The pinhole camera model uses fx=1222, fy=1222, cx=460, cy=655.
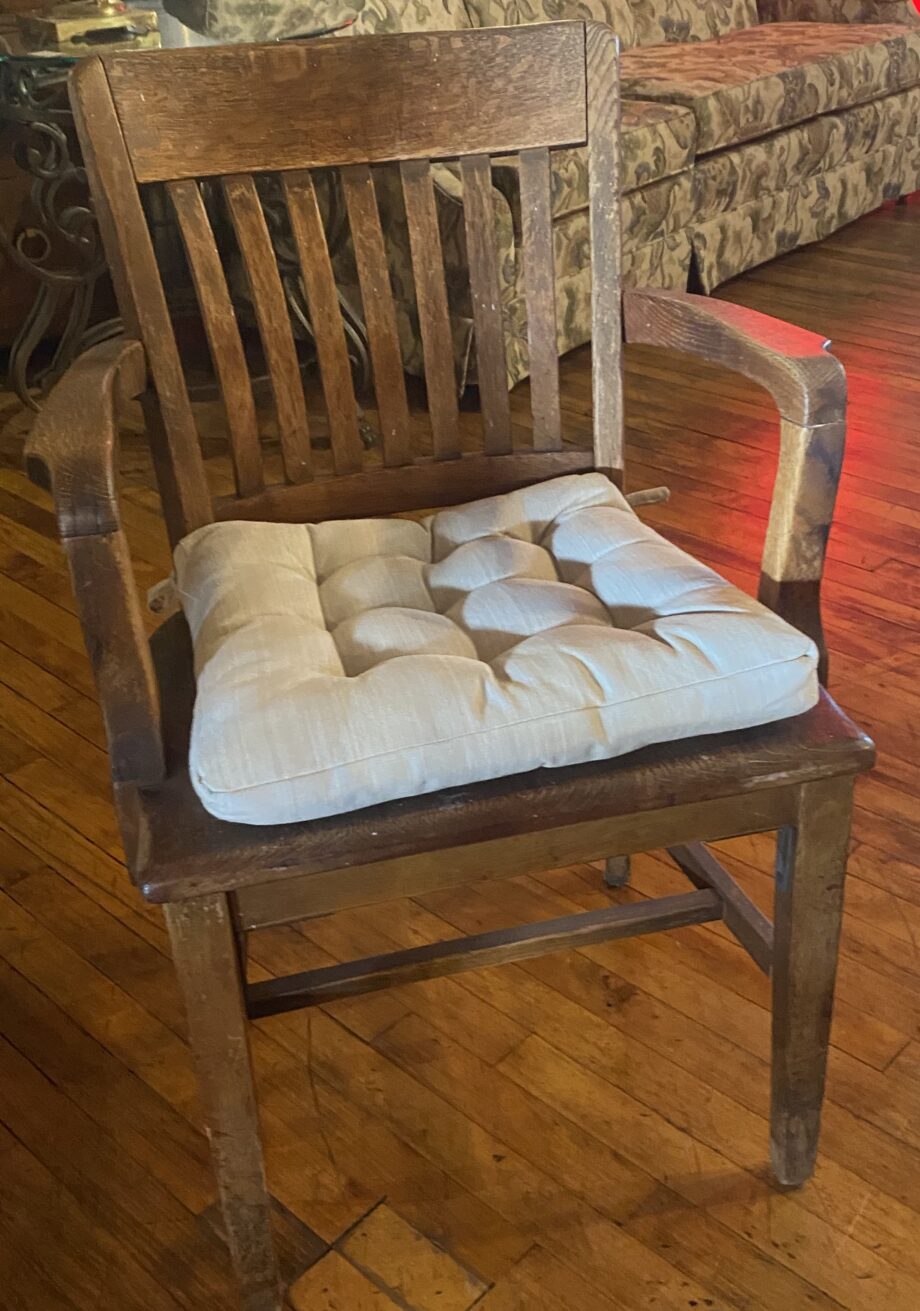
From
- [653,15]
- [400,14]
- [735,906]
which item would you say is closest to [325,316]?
[735,906]

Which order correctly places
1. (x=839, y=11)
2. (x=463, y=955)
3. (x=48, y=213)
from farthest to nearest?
(x=839, y=11)
(x=48, y=213)
(x=463, y=955)

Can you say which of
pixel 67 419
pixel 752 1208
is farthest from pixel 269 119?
pixel 752 1208

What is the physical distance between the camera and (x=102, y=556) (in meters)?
0.70

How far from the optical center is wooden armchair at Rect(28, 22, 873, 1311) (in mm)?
737

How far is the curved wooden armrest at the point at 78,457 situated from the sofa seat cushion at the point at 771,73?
93.5 inches

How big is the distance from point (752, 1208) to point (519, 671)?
21.1 inches

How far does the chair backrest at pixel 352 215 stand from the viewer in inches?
36.7

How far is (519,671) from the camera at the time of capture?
0.77 meters

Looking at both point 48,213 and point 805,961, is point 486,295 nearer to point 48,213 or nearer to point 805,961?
point 805,961

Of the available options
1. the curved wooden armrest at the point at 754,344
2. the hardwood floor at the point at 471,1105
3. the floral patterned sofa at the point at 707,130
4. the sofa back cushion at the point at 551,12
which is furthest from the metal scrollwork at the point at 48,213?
the curved wooden armrest at the point at 754,344

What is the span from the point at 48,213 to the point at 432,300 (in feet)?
5.04

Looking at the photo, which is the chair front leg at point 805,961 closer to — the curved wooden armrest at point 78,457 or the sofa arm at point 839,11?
the curved wooden armrest at point 78,457

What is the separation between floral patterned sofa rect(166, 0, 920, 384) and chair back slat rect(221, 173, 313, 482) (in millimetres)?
1277

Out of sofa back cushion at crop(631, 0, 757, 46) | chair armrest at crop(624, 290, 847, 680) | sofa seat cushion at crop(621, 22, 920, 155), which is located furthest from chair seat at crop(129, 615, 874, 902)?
sofa back cushion at crop(631, 0, 757, 46)
